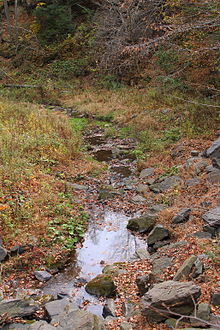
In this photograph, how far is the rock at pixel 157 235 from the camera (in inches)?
252

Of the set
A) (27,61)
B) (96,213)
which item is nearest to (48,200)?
(96,213)

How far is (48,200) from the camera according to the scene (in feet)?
25.1

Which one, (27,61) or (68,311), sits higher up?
(27,61)

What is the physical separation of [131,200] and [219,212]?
2.93 metres

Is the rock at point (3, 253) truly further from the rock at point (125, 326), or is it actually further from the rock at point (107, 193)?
the rock at point (107, 193)

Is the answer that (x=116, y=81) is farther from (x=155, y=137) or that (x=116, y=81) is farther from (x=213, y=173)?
(x=213, y=173)

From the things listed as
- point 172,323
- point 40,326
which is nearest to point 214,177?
point 172,323

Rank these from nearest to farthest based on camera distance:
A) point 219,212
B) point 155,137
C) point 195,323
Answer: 1. point 195,323
2. point 219,212
3. point 155,137

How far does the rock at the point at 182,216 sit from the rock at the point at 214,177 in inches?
54.6

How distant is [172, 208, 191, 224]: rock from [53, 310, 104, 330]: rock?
291 centimetres

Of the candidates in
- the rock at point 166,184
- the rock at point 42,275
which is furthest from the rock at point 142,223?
the rock at point 42,275

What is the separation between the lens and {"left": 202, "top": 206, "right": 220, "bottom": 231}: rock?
18.9 feet

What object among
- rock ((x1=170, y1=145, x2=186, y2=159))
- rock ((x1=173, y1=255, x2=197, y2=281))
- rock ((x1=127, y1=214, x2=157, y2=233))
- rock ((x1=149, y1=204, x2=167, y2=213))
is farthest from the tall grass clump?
rock ((x1=173, y1=255, x2=197, y2=281))

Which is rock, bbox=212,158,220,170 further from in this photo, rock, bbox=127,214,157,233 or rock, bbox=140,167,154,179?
rock, bbox=127,214,157,233
